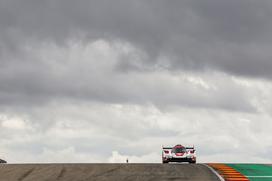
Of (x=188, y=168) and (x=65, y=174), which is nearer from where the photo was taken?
(x=65, y=174)

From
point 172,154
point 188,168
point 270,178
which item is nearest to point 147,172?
point 188,168

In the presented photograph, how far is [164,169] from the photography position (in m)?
29.4

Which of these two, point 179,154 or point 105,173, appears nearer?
A: point 105,173

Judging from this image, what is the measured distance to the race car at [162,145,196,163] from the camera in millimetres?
43844

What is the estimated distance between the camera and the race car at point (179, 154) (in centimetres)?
4384

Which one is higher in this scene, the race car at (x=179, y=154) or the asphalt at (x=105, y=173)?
the race car at (x=179, y=154)

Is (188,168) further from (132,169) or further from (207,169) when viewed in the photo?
(132,169)

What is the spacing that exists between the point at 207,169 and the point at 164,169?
239 centimetres

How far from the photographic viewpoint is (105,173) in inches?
1076

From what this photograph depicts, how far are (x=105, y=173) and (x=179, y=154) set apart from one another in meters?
17.3

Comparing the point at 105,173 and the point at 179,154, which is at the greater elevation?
the point at 179,154

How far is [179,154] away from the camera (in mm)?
43906

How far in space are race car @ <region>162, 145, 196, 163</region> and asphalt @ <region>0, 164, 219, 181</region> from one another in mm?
12234

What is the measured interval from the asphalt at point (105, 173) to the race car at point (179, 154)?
40.1 ft
